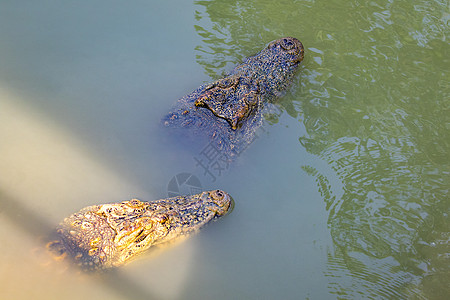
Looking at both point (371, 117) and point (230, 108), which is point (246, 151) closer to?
point (230, 108)

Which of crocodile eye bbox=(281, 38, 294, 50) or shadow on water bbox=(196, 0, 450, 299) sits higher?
crocodile eye bbox=(281, 38, 294, 50)

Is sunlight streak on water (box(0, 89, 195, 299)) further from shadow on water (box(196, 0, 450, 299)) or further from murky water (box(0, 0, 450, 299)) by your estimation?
shadow on water (box(196, 0, 450, 299))

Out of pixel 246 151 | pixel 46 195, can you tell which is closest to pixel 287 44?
pixel 246 151

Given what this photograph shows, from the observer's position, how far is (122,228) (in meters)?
3.14

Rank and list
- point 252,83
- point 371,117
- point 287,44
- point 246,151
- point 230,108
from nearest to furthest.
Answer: point 230,108
point 246,151
point 252,83
point 371,117
point 287,44

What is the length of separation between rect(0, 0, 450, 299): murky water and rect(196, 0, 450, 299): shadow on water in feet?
0.06

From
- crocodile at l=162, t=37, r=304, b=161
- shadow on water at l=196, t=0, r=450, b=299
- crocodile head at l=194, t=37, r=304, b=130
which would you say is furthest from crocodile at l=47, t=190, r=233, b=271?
shadow on water at l=196, t=0, r=450, b=299

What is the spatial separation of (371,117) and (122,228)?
3310 mm

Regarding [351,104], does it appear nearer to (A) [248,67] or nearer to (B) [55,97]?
(A) [248,67]

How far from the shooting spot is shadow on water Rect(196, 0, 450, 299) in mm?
3541

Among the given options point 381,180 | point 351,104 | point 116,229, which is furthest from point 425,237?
point 116,229

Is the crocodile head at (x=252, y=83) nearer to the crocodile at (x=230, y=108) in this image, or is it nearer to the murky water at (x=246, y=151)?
the crocodile at (x=230, y=108)

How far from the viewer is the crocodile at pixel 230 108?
3.95 meters

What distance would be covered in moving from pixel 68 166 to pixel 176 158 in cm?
117
